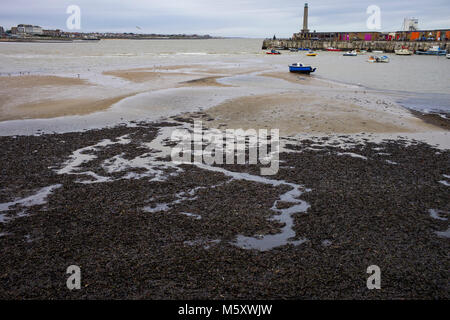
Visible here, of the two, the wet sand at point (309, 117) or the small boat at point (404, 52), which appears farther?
the small boat at point (404, 52)

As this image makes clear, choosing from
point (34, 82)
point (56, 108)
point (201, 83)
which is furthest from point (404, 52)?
point (56, 108)

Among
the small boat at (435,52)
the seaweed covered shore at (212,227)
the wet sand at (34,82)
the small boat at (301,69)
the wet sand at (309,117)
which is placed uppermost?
the small boat at (435,52)

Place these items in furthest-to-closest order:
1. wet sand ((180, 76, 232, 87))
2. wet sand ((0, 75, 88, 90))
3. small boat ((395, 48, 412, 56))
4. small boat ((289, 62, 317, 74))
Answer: small boat ((395, 48, 412, 56)) → small boat ((289, 62, 317, 74)) → wet sand ((180, 76, 232, 87)) → wet sand ((0, 75, 88, 90))

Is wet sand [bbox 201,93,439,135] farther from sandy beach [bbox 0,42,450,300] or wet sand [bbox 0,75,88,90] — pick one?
wet sand [bbox 0,75,88,90]

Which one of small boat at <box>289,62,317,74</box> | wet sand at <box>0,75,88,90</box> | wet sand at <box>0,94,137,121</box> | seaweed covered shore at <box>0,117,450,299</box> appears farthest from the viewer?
small boat at <box>289,62,317,74</box>

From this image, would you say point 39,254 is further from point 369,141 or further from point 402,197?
point 369,141

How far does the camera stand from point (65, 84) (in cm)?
3991

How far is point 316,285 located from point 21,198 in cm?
1004

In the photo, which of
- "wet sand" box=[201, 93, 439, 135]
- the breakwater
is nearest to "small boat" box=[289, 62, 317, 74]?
"wet sand" box=[201, 93, 439, 135]

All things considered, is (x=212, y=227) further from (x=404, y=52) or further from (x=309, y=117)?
(x=404, y=52)

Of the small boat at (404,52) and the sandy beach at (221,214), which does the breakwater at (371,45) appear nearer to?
the small boat at (404,52)

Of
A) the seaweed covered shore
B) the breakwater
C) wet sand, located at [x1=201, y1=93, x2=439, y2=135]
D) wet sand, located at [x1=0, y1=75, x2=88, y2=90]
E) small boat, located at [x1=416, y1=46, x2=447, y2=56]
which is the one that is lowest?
the seaweed covered shore

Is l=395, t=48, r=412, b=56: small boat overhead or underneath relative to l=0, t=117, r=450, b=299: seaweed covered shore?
overhead

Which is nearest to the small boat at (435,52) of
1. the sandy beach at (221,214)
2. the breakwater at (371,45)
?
the breakwater at (371,45)
